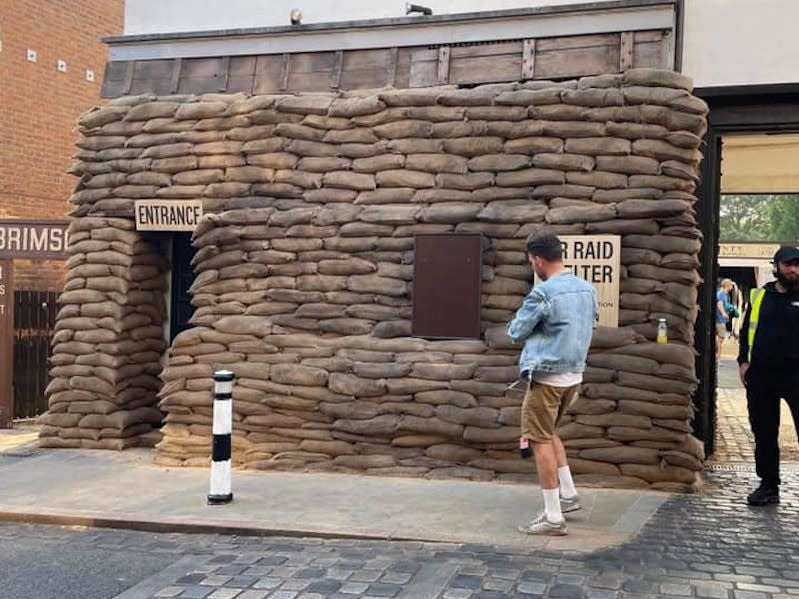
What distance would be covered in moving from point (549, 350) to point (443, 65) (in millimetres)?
3036

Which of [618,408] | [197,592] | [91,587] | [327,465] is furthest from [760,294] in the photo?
[91,587]

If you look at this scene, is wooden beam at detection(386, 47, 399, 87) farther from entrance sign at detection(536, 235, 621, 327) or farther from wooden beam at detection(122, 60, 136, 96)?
wooden beam at detection(122, 60, 136, 96)

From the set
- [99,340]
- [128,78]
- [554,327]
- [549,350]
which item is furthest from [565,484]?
[128,78]

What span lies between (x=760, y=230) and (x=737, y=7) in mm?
29646

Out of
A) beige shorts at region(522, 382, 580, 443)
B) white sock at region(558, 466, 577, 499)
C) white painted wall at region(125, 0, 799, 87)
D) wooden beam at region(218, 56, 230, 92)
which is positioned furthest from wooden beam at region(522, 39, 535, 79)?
white sock at region(558, 466, 577, 499)

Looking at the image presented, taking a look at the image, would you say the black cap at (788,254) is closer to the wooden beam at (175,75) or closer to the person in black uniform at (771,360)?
the person in black uniform at (771,360)

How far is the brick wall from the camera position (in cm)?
1181

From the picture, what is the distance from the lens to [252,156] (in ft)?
23.7

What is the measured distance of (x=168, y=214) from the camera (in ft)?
24.6

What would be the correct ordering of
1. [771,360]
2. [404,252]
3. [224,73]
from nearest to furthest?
[771,360], [404,252], [224,73]

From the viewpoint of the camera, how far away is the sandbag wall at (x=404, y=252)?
6145 mm

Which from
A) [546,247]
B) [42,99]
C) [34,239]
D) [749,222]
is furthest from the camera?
[749,222]

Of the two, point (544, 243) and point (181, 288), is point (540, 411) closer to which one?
point (544, 243)

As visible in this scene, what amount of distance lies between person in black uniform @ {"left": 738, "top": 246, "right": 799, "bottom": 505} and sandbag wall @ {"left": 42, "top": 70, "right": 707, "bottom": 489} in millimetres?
451
